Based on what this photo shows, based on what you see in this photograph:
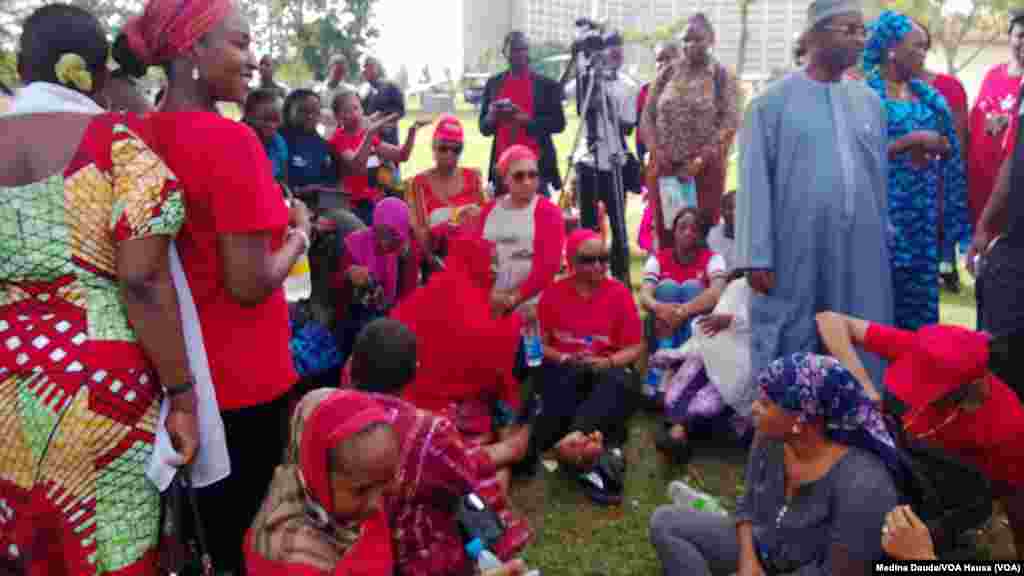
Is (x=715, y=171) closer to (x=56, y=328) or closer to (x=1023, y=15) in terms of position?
(x=1023, y=15)

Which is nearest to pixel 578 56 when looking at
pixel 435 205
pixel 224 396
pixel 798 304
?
pixel 435 205

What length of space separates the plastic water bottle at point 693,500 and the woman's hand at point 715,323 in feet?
3.41

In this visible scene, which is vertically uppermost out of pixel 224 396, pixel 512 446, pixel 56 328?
pixel 56 328

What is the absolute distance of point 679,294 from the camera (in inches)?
196

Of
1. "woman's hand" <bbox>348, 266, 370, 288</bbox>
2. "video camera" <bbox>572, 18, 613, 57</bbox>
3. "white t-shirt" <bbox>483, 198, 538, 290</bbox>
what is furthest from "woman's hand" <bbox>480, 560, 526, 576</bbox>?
"video camera" <bbox>572, 18, 613, 57</bbox>

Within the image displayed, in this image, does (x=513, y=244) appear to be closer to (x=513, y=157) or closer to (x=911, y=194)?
(x=513, y=157)

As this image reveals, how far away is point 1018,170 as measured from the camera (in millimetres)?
3389

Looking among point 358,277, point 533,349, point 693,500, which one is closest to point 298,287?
point 358,277

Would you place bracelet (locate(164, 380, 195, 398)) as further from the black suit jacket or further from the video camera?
the video camera

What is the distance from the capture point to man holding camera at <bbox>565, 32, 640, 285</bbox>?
6910mm

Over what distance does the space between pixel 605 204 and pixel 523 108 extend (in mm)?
1055

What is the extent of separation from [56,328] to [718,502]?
2.72m

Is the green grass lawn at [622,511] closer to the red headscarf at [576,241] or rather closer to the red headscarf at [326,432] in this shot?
the red headscarf at [576,241]

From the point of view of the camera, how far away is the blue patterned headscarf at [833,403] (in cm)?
254
